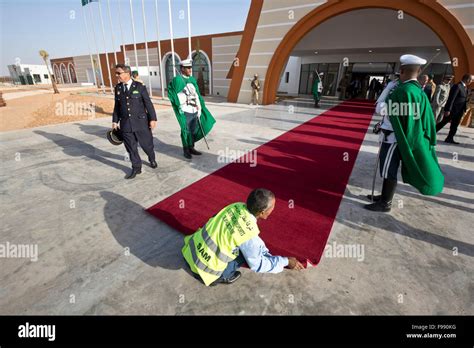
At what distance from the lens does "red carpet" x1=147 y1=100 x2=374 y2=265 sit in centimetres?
267

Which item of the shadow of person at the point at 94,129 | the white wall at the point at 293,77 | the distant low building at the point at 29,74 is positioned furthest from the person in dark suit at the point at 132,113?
the distant low building at the point at 29,74

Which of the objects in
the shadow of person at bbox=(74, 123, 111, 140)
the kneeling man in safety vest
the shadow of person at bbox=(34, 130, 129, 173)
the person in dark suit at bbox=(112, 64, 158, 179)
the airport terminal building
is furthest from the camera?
the airport terminal building

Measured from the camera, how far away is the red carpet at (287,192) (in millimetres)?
2674

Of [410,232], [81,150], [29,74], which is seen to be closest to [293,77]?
[81,150]

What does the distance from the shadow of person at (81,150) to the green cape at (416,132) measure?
4297mm

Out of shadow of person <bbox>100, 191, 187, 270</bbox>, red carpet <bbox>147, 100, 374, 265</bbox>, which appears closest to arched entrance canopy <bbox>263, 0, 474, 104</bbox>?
red carpet <bbox>147, 100, 374, 265</bbox>

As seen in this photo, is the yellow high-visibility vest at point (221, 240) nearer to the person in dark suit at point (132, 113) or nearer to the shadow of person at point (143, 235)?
the shadow of person at point (143, 235)

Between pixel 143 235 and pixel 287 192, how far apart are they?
2116 mm

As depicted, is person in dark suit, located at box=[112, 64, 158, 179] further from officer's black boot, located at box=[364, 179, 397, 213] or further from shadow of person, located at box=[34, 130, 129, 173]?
officer's black boot, located at box=[364, 179, 397, 213]

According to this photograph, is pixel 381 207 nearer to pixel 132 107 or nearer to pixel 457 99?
pixel 132 107

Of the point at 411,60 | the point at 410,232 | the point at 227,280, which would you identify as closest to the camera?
the point at 227,280

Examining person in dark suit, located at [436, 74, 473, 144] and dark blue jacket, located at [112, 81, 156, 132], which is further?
person in dark suit, located at [436, 74, 473, 144]

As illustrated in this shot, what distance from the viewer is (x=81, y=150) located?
5625 mm
